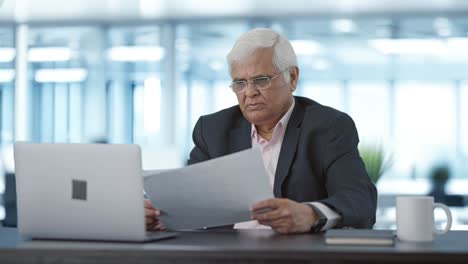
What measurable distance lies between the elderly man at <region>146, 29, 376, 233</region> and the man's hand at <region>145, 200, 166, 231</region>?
1.32 ft

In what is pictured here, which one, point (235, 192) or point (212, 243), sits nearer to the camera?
point (212, 243)

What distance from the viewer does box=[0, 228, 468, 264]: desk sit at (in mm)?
1454

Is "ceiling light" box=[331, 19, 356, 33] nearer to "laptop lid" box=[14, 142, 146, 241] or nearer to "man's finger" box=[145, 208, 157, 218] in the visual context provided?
"man's finger" box=[145, 208, 157, 218]

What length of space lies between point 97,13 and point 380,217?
3.79 meters

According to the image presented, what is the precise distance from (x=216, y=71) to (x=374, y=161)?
2.25m

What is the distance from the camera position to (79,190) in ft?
5.77

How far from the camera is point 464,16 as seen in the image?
27.1 ft

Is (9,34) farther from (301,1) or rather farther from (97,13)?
(301,1)

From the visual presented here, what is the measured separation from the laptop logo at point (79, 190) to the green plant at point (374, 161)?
5119 mm

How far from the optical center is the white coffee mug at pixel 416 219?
174cm

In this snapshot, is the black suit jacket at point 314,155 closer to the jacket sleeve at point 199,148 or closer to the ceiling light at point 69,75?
the jacket sleeve at point 199,148

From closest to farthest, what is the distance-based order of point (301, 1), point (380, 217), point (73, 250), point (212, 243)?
point (73, 250), point (212, 243), point (380, 217), point (301, 1)

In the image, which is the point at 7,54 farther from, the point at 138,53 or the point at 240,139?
the point at 240,139

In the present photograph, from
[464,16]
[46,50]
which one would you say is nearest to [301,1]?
[464,16]
